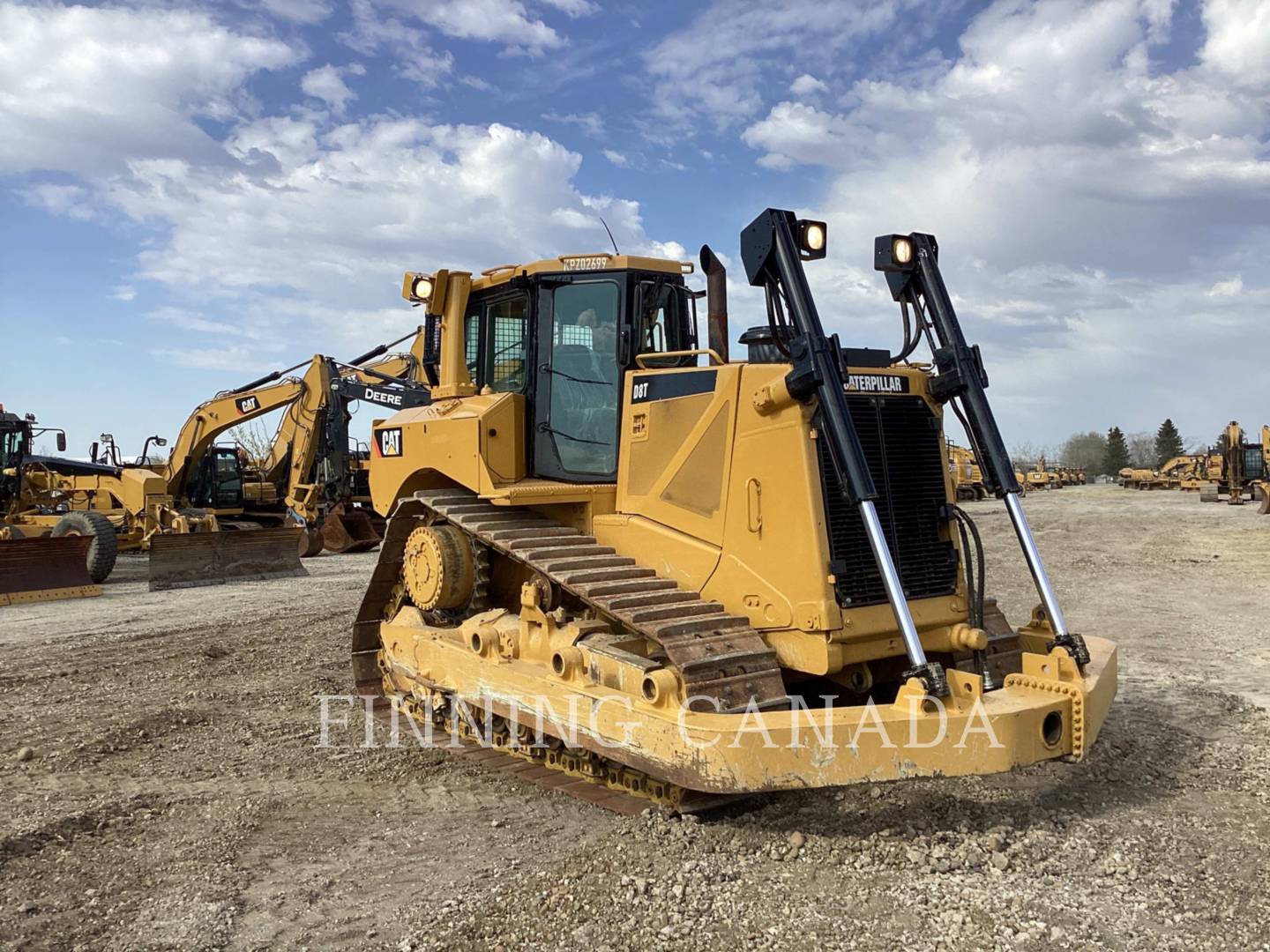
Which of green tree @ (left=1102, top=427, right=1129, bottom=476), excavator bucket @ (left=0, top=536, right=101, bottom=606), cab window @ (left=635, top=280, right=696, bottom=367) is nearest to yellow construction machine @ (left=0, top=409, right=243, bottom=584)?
excavator bucket @ (left=0, top=536, right=101, bottom=606)

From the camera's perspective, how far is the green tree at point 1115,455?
93.2 m

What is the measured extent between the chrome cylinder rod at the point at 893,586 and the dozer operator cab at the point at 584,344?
1803 millimetres

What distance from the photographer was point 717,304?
598 centimetres

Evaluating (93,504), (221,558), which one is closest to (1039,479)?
(93,504)

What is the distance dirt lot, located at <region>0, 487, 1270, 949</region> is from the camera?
3654 mm

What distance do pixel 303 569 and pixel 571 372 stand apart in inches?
451

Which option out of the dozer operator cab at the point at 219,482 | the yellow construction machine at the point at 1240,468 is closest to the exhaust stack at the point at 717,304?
the dozer operator cab at the point at 219,482

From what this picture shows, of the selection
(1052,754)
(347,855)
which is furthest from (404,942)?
(1052,754)

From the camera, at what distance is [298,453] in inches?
771

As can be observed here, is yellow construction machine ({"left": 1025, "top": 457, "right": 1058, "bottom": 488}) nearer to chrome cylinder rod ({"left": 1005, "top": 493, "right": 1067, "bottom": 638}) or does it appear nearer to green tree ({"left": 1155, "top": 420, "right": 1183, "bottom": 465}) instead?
green tree ({"left": 1155, "top": 420, "right": 1183, "bottom": 465})

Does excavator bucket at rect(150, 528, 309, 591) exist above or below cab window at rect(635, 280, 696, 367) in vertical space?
below

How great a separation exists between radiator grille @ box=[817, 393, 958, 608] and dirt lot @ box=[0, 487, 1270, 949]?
42.7 inches

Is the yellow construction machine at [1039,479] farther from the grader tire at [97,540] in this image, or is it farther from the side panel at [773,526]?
the side panel at [773,526]

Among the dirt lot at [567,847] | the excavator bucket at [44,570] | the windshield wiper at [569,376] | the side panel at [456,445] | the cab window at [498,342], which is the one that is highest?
the cab window at [498,342]
